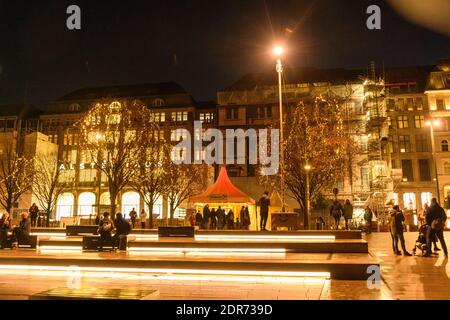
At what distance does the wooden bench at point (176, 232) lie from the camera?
19484 mm

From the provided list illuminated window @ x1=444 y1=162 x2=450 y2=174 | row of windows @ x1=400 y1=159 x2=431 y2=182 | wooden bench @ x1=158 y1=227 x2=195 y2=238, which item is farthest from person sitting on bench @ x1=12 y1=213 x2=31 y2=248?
illuminated window @ x1=444 y1=162 x2=450 y2=174

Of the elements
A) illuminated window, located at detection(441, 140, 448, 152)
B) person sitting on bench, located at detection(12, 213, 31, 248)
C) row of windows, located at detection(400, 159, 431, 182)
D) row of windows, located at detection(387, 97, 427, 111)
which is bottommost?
person sitting on bench, located at detection(12, 213, 31, 248)

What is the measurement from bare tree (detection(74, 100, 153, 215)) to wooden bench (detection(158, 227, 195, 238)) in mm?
10564

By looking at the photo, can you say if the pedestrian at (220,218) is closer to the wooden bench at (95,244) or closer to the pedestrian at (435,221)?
the wooden bench at (95,244)

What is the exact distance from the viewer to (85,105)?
65.6m

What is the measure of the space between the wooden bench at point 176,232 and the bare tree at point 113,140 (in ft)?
34.7

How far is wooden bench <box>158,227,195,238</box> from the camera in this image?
19484mm

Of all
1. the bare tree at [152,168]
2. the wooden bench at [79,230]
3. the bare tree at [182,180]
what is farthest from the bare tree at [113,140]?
the bare tree at [182,180]

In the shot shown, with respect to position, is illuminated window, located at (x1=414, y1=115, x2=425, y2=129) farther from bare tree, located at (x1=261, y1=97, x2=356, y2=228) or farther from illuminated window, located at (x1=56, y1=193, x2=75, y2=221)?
illuminated window, located at (x1=56, y1=193, x2=75, y2=221)

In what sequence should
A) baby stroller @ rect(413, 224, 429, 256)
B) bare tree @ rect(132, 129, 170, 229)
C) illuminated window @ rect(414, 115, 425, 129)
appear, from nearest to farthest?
baby stroller @ rect(413, 224, 429, 256) < bare tree @ rect(132, 129, 170, 229) < illuminated window @ rect(414, 115, 425, 129)

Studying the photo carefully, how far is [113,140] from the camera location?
30.1 meters
